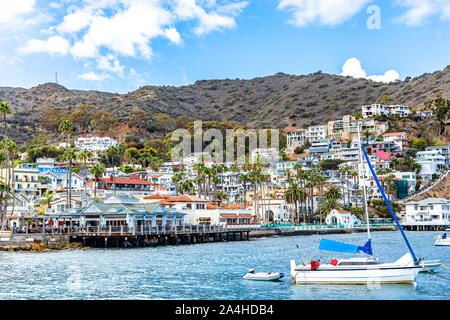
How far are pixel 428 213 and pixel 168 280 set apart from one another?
3873 inches

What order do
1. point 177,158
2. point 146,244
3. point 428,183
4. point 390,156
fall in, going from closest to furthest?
point 146,244 < point 428,183 < point 390,156 < point 177,158

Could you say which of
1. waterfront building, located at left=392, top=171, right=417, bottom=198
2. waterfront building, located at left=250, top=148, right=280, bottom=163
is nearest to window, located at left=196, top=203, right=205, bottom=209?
waterfront building, located at left=392, top=171, right=417, bottom=198

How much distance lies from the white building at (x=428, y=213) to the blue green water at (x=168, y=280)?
2632 inches

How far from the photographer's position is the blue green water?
3055 centimetres

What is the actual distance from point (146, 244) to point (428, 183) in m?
109

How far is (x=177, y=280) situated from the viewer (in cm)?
3709

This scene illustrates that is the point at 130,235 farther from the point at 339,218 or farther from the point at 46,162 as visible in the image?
the point at 46,162

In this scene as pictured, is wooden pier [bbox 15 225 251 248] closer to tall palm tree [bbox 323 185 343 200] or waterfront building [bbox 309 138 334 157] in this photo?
tall palm tree [bbox 323 185 343 200]

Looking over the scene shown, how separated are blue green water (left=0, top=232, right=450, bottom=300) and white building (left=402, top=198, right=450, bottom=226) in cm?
6686

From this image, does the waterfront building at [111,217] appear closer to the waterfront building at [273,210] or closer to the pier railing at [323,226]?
the pier railing at [323,226]

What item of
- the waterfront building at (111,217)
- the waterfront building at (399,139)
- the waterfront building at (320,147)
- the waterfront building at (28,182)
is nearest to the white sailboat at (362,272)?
the waterfront building at (111,217)
